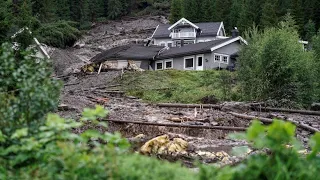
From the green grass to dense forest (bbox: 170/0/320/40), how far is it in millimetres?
12015

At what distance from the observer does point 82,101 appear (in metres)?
19.8

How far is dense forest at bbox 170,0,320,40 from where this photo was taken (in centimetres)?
4661

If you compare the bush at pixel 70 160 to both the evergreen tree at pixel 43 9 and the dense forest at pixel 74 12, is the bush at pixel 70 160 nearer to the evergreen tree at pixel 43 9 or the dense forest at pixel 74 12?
the dense forest at pixel 74 12

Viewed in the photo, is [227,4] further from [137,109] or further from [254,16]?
[137,109]

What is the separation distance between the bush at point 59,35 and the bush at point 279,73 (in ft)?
95.3

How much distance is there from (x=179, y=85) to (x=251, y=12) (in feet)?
91.5

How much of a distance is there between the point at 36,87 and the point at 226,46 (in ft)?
119

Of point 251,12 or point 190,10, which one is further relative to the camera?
point 190,10

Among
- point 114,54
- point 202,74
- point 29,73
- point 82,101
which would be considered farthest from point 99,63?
point 29,73

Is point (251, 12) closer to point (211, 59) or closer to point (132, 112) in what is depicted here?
point (211, 59)

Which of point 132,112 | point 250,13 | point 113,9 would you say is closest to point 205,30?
point 250,13

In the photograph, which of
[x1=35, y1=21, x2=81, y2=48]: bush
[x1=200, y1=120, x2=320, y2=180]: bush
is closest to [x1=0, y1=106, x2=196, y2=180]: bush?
[x1=200, y1=120, x2=320, y2=180]: bush

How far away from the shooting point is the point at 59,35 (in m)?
49.4

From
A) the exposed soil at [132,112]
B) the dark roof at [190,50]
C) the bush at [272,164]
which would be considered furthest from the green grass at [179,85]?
the bush at [272,164]
